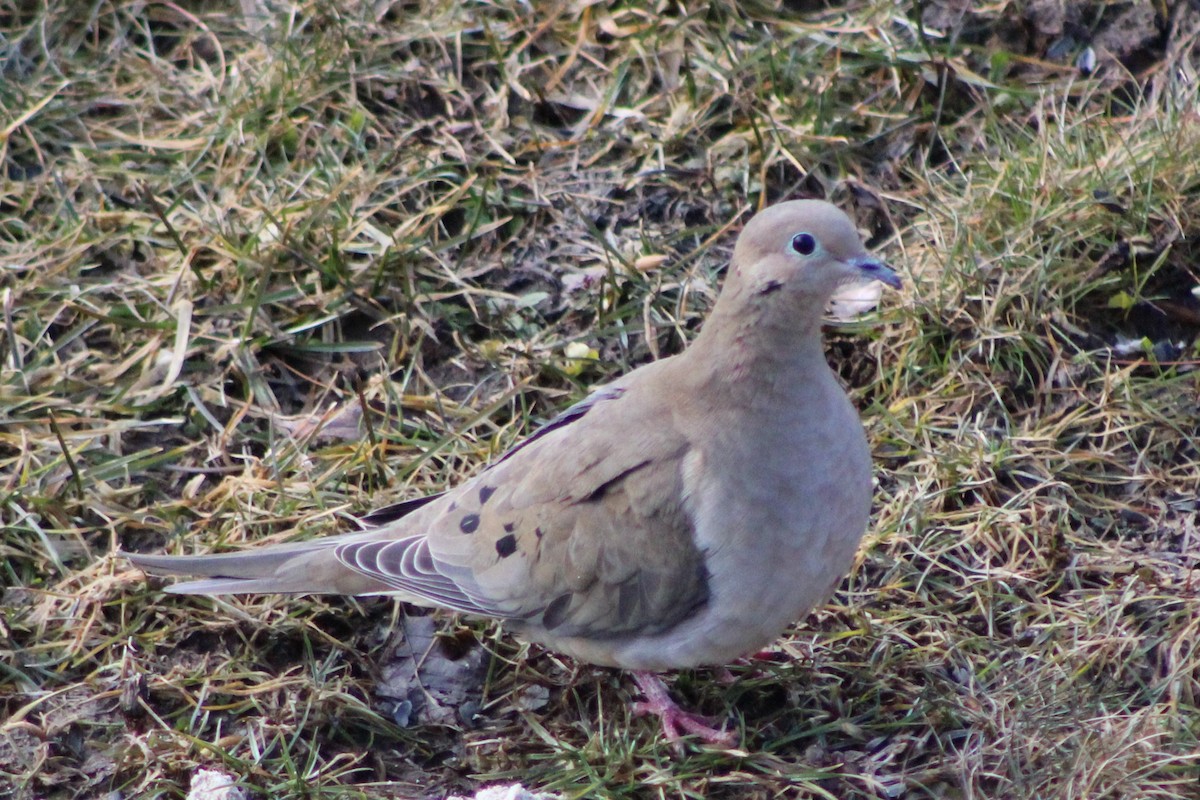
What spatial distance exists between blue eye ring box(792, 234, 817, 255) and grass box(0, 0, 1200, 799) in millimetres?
1003

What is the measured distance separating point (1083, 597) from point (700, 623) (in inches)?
41.0

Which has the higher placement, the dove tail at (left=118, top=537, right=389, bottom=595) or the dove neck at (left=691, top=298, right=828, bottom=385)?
the dove neck at (left=691, top=298, right=828, bottom=385)

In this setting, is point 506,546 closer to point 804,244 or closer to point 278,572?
point 278,572

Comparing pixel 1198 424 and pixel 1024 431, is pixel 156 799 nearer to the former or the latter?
pixel 1024 431

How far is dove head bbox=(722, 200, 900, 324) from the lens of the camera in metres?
3.22

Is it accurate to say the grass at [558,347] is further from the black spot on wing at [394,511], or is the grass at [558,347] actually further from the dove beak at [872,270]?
the dove beak at [872,270]

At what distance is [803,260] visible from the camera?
3219mm

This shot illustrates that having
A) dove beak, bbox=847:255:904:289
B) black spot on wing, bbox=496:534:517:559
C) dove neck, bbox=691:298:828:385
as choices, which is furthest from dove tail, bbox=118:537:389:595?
dove beak, bbox=847:255:904:289

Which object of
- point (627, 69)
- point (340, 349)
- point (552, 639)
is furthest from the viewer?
point (627, 69)

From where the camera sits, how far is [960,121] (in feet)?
15.7

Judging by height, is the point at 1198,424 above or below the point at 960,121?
below

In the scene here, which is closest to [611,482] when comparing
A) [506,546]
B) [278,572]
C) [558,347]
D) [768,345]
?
[506,546]

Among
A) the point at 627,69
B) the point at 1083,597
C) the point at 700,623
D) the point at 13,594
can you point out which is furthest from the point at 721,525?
the point at 627,69

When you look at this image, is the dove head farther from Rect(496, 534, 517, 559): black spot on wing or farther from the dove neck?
Rect(496, 534, 517, 559): black spot on wing
